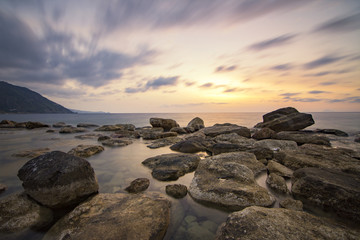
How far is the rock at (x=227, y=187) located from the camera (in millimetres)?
4422

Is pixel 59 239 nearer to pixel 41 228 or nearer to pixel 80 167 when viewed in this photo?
pixel 41 228

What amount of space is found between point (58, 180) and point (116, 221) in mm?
2237

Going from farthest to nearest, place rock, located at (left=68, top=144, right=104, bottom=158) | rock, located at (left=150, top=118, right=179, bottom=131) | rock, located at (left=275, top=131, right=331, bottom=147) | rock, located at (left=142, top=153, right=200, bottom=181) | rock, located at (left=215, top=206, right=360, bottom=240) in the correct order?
rock, located at (left=150, top=118, right=179, bottom=131)
rock, located at (left=275, top=131, right=331, bottom=147)
rock, located at (left=68, top=144, right=104, bottom=158)
rock, located at (left=142, top=153, right=200, bottom=181)
rock, located at (left=215, top=206, right=360, bottom=240)

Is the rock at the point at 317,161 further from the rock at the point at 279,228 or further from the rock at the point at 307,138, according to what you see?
the rock at the point at 307,138

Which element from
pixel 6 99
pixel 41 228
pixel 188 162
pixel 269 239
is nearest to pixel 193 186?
pixel 188 162

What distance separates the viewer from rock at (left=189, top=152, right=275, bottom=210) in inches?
174

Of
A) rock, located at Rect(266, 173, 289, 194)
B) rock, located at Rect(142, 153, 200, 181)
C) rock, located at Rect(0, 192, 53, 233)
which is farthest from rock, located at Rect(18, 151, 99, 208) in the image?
rock, located at Rect(266, 173, 289, 194)

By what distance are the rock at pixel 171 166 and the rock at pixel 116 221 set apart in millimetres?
2237

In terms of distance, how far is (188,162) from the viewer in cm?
764

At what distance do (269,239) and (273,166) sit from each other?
4982 mm

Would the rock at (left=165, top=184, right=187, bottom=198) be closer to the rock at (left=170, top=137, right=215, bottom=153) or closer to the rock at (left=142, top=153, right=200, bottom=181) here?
the rock at (left=142, top=153, right=200, bottom=181)

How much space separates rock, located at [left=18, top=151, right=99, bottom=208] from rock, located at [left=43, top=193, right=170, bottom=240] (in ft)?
1.70

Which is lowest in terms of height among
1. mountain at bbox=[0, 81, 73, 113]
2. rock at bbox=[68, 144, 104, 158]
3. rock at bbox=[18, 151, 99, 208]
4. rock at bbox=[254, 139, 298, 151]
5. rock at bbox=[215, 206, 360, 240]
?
rock at bbox=[254, 139, 298, 151]

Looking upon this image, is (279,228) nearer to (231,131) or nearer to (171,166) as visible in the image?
(171,166)
